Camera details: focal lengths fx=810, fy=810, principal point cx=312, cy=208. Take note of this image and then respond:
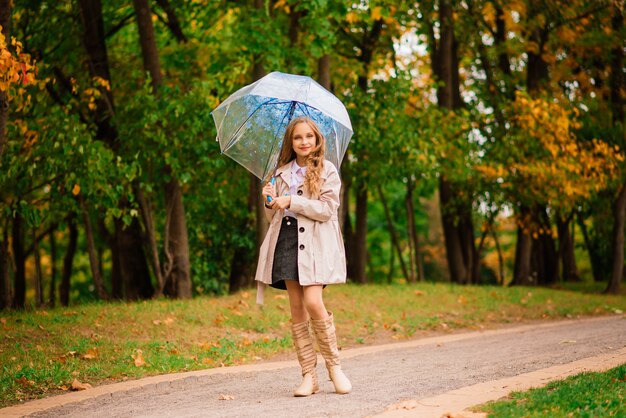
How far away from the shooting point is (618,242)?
19641 millimetres

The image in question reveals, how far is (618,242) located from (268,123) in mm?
14854

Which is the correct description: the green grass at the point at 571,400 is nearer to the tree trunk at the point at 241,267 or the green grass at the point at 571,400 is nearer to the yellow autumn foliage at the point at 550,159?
the yellow autumn foliage at the point at 550,159

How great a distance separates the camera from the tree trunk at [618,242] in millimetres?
19406

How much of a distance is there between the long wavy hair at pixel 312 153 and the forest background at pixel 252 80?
273 centimetres

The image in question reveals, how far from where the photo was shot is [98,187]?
1226 cm

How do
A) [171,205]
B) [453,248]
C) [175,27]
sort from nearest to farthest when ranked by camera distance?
[171,205], [175,27], [453,248]

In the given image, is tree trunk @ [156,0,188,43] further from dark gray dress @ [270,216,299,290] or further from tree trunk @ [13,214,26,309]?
dark gray dress @ [270,216,299,290]

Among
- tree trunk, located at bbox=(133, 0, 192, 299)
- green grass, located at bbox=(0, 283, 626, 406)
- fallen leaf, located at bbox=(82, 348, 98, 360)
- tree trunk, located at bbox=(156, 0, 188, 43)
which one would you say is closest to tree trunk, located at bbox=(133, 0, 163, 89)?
tree trunk, located at bbox=(133, 0, 192, 299)

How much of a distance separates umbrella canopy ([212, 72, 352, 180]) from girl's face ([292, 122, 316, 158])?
1.35ft

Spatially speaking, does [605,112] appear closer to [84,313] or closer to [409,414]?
[84,313]

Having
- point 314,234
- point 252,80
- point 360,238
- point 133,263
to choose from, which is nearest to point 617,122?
point 360,238

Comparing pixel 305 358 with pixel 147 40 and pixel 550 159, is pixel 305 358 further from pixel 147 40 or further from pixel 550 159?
pixel 550 159

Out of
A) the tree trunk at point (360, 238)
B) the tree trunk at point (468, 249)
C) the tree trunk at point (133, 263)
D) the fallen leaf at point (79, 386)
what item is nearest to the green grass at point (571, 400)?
the fallen leaf at point (79, 386)

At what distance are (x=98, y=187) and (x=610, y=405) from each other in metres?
8.78
